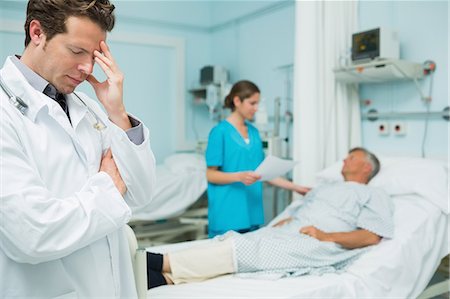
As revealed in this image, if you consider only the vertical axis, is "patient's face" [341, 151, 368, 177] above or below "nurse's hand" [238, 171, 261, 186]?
above

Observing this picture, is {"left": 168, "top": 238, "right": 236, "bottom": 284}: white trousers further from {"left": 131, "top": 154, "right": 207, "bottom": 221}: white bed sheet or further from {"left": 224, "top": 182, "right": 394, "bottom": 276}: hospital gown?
{"left": 131, "top": 154, "right": 207, "bottom": 221}: white bed sheet

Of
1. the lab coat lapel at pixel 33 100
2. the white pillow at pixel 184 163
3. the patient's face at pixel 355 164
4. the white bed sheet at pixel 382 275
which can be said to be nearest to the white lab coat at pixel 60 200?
the lab coat lapel at pixel 33 100

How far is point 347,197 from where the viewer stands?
216 cm

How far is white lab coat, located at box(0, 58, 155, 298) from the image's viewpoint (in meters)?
0.81

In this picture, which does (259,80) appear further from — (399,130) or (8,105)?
(8,105)

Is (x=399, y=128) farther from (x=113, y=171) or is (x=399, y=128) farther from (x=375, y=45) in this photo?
(x=113, y=171)

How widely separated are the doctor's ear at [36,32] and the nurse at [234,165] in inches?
61.0

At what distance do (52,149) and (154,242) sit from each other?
245cm

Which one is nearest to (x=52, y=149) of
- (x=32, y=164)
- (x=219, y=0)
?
(x=32, y=164)

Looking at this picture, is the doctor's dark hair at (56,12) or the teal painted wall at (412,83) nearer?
the doctor's dark hair at (56,12)

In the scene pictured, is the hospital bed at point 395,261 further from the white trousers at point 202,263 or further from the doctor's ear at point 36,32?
the doctor's ear at point 36,32

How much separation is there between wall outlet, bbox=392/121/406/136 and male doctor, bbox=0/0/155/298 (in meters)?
1.99

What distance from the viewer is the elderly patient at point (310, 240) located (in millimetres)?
1672

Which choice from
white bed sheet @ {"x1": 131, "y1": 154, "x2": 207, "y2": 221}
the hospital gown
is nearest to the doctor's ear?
the hospital gown
